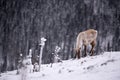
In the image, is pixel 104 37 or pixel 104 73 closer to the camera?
pixel 104 73

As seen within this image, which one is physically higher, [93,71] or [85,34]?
[85,34]

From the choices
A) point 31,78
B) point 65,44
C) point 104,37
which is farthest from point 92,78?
point 65,44

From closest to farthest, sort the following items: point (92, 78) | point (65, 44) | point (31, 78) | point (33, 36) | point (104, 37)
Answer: point (92, 78)
point (31, 78)
point (104, 37)
point (65, 44)
point (33, 36)

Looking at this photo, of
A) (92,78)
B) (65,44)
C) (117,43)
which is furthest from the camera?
(65,44)

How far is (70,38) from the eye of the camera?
495ft

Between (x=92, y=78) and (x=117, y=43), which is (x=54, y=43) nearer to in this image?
(x=117, y=43)

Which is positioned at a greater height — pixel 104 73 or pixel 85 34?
pixel 85 34

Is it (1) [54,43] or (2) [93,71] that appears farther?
(1) [54,43]

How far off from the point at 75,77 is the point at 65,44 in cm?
13043

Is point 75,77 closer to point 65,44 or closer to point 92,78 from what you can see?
point 92,78

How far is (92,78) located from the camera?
37.3 feet

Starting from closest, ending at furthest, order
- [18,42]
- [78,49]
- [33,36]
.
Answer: [78,49] → [18,42] → [33,36]

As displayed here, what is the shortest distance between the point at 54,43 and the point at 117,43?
127 feet

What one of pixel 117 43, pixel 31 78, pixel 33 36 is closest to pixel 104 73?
pixel 31 78
